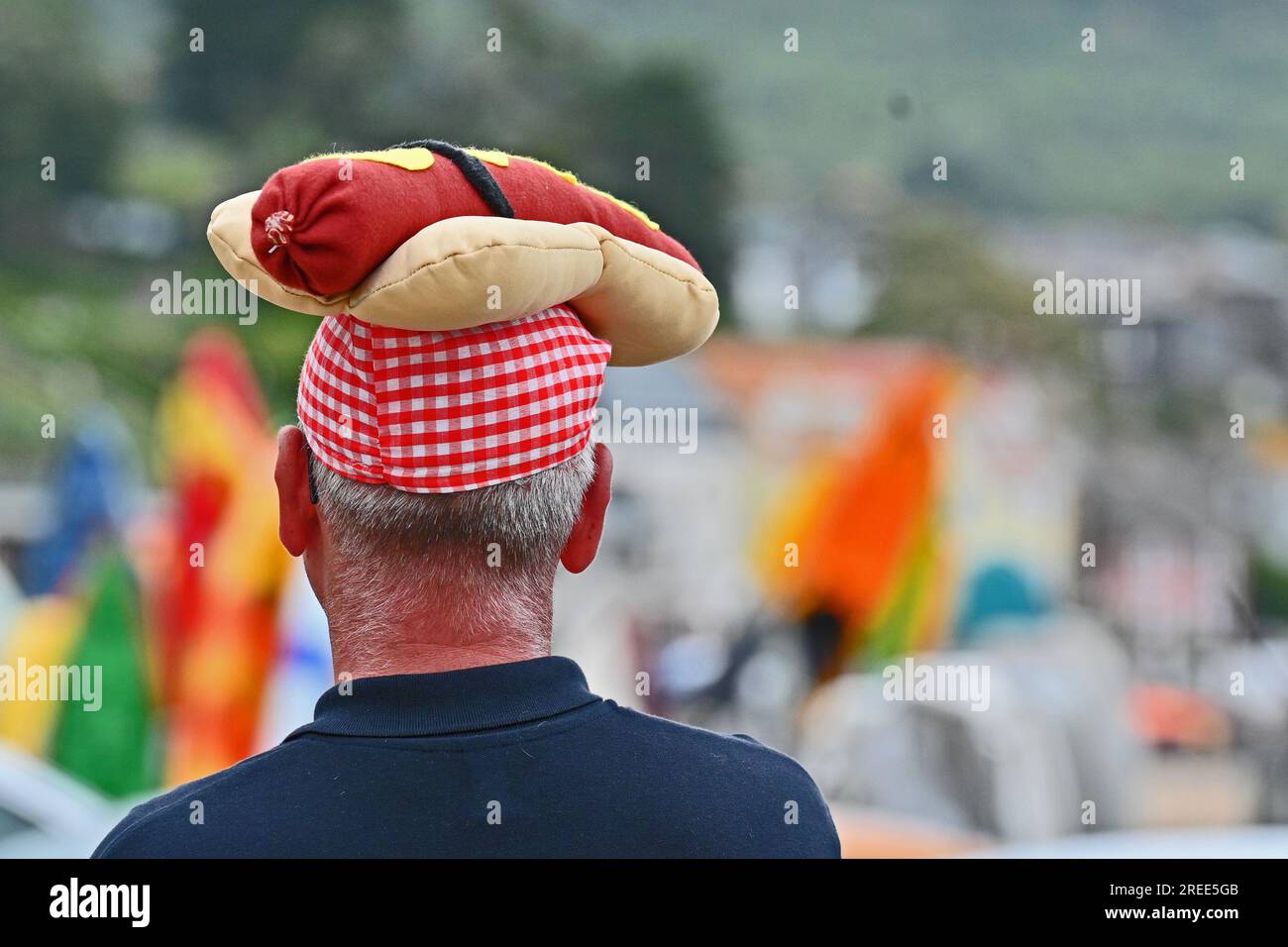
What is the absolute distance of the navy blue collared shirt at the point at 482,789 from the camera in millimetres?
1240

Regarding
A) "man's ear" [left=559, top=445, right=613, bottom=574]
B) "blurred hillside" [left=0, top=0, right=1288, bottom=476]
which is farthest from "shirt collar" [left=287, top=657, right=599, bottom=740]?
"blurred hillside" [left=0, top=0, right=1288, bottom=476]

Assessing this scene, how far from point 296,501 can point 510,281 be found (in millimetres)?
310

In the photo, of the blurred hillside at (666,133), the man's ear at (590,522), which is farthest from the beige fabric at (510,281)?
the blurred hillside at (666,133)

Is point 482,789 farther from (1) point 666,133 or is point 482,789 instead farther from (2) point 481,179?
(1) point 666,133

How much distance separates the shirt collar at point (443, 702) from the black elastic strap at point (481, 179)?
39cm

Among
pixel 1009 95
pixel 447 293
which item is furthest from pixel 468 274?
pixel 1009 95

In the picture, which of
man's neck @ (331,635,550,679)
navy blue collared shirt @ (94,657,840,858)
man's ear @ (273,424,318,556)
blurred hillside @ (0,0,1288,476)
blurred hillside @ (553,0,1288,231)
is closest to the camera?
navy blue collared shirt @ (94,657,840,858)

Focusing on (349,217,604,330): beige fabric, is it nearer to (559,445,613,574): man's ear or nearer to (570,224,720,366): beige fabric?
(570,224,720,366): beige fabric

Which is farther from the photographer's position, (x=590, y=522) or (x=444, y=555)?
(x=590, y=522)

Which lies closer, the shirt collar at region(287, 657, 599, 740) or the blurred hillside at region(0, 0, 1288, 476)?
the shirt collar at region(287, 657, 599, 740)

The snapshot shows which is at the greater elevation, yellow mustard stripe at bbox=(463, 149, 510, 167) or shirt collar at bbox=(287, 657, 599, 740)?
yellow mustard stripe at bbox=(463, 149, 510, 167)

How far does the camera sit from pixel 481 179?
1.36 m

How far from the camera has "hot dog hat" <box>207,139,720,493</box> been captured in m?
1.27
